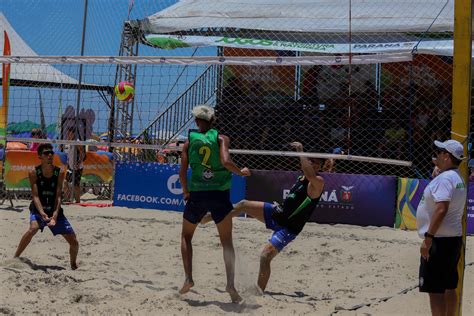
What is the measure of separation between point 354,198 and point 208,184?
435 cm

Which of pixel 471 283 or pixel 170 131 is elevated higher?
pixel 170 131

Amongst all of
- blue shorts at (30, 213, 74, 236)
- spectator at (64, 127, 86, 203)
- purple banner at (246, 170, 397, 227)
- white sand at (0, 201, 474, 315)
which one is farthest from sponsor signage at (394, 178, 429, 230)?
spectator at (64, 127, 86, 203)

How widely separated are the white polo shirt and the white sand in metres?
0.99

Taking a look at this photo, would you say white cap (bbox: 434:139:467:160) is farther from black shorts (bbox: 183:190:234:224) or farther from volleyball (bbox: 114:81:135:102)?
volleyball (bbox: 114:81:135:102)

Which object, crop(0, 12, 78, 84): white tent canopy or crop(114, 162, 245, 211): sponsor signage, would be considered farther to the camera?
crop(0, 12, 78, 84): white tent canopy

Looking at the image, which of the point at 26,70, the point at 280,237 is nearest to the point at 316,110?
the point at 280,237

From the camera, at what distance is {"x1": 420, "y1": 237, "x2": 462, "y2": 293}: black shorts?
3275mm

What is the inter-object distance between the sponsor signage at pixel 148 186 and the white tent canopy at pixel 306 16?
8.60 ft

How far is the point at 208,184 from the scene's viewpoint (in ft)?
13.8

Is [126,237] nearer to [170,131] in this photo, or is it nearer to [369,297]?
[369,297]

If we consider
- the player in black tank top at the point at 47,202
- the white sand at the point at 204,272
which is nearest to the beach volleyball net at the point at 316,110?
the white sand at the point at 204,272

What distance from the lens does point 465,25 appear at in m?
3.60

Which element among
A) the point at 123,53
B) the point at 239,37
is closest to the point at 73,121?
the point at 123,53

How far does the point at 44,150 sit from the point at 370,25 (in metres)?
6.40
